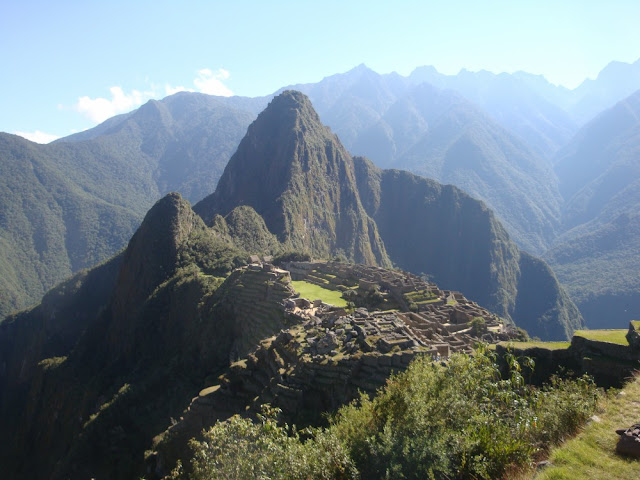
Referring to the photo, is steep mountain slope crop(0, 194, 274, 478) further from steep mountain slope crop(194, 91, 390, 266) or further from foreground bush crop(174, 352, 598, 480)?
steep mountain slope crop(194, 91, 390, 266)

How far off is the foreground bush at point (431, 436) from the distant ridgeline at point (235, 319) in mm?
6836

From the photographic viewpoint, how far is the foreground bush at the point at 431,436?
10578 mm

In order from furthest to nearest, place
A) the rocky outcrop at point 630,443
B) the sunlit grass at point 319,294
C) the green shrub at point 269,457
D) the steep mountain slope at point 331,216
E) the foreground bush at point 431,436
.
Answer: the steep mountain slope at point 331,216, the sunlit grass at point 319,294, the green shrub at point 269,457, the foreground bush at point 431,436, the rocky outcrop at point 630,443

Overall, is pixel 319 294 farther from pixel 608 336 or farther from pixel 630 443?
pixel 630 443

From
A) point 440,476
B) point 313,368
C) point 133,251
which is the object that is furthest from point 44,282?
point 440,476

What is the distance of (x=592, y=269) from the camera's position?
520 ft

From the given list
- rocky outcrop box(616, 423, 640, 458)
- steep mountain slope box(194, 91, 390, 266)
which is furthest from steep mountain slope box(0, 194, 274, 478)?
steep mountain slope box(194, 91, 390, 266)

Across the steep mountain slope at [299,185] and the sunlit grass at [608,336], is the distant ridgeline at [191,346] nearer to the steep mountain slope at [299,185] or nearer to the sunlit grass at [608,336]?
the sunlit grass at [608,336]

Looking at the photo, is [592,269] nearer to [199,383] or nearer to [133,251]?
[133,251]

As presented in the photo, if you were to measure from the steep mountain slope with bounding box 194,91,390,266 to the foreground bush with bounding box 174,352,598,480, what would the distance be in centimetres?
11264

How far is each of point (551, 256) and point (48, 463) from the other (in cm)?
18644

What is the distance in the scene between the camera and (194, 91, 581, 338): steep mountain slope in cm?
13862

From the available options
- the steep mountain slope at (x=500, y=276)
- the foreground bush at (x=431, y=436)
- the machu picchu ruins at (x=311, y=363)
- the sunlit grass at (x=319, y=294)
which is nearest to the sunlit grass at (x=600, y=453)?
the foreground bush at (x=431, y=436)

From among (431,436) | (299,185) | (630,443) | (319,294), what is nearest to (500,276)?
(299,185)
